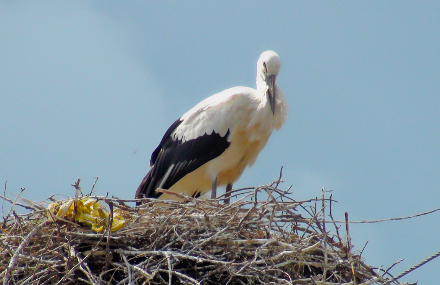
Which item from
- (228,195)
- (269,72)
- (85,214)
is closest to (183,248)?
(85,214)

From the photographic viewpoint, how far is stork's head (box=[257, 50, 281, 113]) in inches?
274

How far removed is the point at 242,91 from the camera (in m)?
6.98

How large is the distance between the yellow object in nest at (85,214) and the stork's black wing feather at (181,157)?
1.90 m

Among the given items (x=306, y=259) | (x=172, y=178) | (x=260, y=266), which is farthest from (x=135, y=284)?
(x=172, y=178)

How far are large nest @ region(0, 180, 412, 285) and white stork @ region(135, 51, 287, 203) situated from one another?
1.79 m

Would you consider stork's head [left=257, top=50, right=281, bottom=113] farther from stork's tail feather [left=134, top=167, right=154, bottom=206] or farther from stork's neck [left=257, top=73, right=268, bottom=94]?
stork's tail feather [left=134, top=167, right=154, bottom=206]

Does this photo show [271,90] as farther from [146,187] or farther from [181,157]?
[146,187]

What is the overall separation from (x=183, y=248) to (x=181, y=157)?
230 centimetres

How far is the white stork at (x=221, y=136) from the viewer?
6.89 metres

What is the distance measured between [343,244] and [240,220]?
0.69m

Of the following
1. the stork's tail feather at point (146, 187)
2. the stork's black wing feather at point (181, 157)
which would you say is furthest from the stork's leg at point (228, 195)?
the stork's tail feather at point (146, 187)

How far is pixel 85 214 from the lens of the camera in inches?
193

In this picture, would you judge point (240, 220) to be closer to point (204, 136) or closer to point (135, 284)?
point (135, 284)

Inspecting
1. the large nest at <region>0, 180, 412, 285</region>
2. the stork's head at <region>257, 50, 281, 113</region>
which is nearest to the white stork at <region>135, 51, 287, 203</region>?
the stork's head at <region>257, 50, 281, 113</region>
